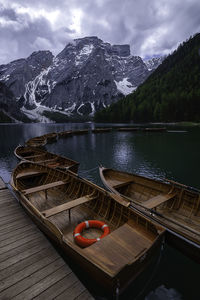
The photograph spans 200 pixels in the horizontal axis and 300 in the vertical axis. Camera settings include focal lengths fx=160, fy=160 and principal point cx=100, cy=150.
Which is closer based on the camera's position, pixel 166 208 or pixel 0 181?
pixel 166 208

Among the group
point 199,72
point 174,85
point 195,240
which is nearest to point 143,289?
point 195,240

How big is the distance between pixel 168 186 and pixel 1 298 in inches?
436

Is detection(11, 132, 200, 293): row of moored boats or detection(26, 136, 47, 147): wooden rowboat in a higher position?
detection(11, 132, 200, 293): row of moored boats

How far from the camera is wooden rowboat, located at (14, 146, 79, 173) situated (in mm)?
21356

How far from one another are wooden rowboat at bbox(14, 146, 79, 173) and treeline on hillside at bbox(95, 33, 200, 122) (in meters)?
111

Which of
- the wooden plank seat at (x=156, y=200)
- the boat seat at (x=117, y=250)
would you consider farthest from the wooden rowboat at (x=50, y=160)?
the boat seat at (x=117, y=250)

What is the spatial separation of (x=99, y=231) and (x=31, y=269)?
3.63 m

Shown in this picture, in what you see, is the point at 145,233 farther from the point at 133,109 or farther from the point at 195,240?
the point at 133,109

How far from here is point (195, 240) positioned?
7387mm

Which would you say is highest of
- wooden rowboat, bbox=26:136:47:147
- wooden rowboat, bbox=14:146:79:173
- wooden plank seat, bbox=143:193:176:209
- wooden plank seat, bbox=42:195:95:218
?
wooden plank seat, bbox=42:195:95:218

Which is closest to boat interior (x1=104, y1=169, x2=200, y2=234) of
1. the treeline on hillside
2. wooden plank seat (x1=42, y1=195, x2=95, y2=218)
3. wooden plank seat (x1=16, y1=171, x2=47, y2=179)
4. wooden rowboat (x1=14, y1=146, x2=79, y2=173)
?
wooden plank seat (x1=42, y1=195, x2=95, y2=218)

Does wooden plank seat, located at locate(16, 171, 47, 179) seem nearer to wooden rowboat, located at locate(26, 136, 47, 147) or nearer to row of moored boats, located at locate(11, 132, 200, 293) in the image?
row of moored boats, located at locate(11, 132, 200, 293)

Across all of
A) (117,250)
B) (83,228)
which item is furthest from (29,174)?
(117,250)

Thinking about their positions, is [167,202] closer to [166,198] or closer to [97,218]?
[166,198]
